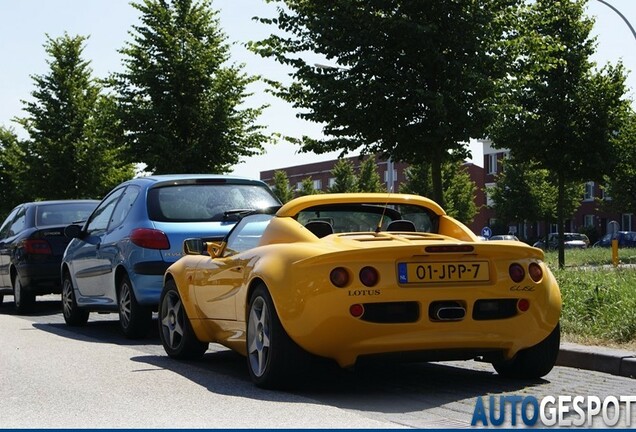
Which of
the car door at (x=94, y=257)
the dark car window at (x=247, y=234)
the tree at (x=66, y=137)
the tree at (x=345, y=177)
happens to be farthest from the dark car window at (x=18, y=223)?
the tree at (x=345, y=177)

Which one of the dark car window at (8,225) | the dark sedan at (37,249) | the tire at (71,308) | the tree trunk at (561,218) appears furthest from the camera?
the tree trunk at (561,218)

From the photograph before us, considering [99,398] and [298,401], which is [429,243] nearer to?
[298,401]

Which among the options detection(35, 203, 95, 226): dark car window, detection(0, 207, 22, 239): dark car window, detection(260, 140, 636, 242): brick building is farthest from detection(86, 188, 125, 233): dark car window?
detection(260, 140, 636, 242): brick building

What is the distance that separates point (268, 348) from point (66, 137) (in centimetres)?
3487

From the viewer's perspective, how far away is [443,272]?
6.92 metres

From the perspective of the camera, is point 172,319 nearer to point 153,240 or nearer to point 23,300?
point 153,240

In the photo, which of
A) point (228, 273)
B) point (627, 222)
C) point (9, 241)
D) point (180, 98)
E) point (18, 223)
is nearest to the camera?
point (228, 273)

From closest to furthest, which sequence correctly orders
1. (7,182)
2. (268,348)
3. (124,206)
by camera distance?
(268,348) → (124,206) → (7,182)

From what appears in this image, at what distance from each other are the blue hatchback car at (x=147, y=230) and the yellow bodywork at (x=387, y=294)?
→ 3402mm

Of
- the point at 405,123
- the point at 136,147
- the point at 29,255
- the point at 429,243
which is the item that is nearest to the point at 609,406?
the point at 429,243

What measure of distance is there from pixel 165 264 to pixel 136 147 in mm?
19511

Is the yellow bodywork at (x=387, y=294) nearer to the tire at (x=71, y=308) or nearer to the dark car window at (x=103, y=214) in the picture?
the dark car window at (x=103, y=214)

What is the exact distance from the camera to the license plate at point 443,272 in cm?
684

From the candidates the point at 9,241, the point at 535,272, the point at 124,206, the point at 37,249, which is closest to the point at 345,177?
the point at 9,241
